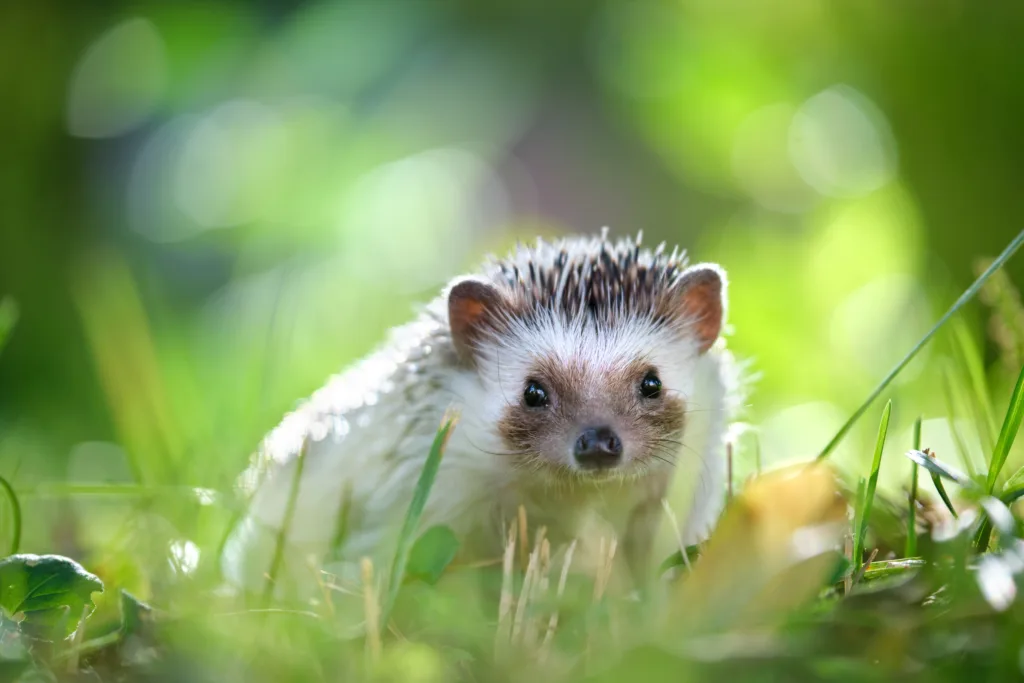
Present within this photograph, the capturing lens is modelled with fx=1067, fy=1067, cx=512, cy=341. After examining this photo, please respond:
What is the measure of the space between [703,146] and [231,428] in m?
3.48

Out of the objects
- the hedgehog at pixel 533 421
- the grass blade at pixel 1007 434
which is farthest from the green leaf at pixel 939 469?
the hedgehog at pixel 533 421

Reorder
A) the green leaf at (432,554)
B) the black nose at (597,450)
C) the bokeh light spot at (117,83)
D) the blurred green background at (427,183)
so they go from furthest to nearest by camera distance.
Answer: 1. the bokeh light spot at (117,83)
2. the blurred green background at (427,183)
3. the black nose at (597,450)
4. the green leaf at (432,554)

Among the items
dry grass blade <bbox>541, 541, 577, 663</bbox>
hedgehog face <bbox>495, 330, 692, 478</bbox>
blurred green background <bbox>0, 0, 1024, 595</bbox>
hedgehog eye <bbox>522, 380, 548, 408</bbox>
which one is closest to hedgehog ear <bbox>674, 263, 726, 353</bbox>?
hedgehog face <bbox>495, 330, 692, 478</bbox>

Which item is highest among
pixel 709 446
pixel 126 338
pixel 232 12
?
pixel 232 12

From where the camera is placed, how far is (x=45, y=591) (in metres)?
1.52

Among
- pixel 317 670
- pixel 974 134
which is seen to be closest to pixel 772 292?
pixel 974 134

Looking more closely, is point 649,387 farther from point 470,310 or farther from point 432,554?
point 432,554

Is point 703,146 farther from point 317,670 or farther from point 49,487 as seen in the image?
point 317,670

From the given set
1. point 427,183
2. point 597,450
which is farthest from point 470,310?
point 427,183

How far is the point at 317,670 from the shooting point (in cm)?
126

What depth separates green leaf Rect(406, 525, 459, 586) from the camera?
174 centimetres

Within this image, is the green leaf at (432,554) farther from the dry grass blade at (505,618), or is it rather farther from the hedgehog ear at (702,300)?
the hedgehog ear at (702,300)

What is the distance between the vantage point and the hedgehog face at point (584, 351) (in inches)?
91.4

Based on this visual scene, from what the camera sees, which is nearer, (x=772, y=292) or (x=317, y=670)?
(x=317, y=670)
